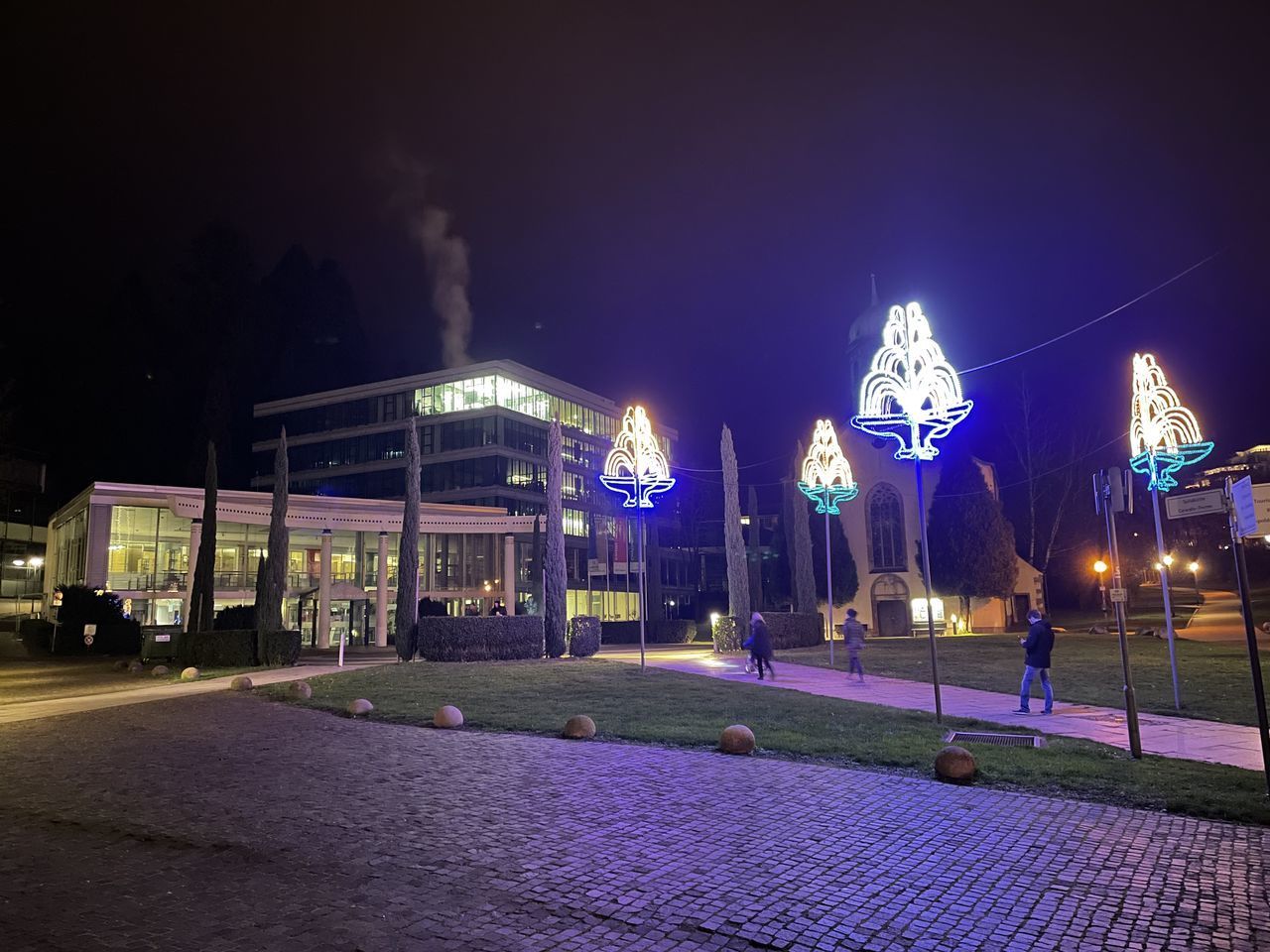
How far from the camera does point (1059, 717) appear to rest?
47.3ft

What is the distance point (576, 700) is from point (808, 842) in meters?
10.4

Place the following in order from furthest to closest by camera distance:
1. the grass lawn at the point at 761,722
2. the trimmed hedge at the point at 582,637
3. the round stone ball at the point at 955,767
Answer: the trimmed hedge at the point at 582,637
the round stone ball at the point at 955,767
the grass lawn at the point at 761,722

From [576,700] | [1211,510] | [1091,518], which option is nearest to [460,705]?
[576,700]

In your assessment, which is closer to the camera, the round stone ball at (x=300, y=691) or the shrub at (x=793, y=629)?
the round stone ball at (x=300, y=691)

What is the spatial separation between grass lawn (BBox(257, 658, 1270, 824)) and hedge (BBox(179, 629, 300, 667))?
6.47 metres

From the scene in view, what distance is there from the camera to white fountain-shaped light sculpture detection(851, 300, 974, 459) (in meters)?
15.8

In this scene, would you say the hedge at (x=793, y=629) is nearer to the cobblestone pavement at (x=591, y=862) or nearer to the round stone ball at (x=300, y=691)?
the round stone ball at (x=300, y=691)

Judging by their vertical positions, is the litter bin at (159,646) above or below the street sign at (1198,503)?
below

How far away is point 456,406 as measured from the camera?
220ft

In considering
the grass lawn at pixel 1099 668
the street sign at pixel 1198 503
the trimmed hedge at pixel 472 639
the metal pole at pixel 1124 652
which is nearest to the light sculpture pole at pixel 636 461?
the trimmed hedge at pixel 472 639

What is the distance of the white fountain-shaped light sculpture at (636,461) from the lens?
2816cm

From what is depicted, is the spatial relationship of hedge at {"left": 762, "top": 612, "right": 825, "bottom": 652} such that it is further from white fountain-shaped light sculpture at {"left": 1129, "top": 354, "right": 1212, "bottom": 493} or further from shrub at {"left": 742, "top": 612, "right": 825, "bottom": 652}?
white fountain-shaped light sculpture at {"left": 1129, "top": 354, "right": 1212, "bottom": 493}

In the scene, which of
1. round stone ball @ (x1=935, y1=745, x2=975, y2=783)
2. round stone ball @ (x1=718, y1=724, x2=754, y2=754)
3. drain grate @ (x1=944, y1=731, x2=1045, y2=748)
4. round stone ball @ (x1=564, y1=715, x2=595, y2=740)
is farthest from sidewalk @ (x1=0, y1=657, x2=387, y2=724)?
round stone ball @ (x1=935, y1=745, x2=975, y2=783)

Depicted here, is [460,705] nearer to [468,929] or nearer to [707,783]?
[707,783]
